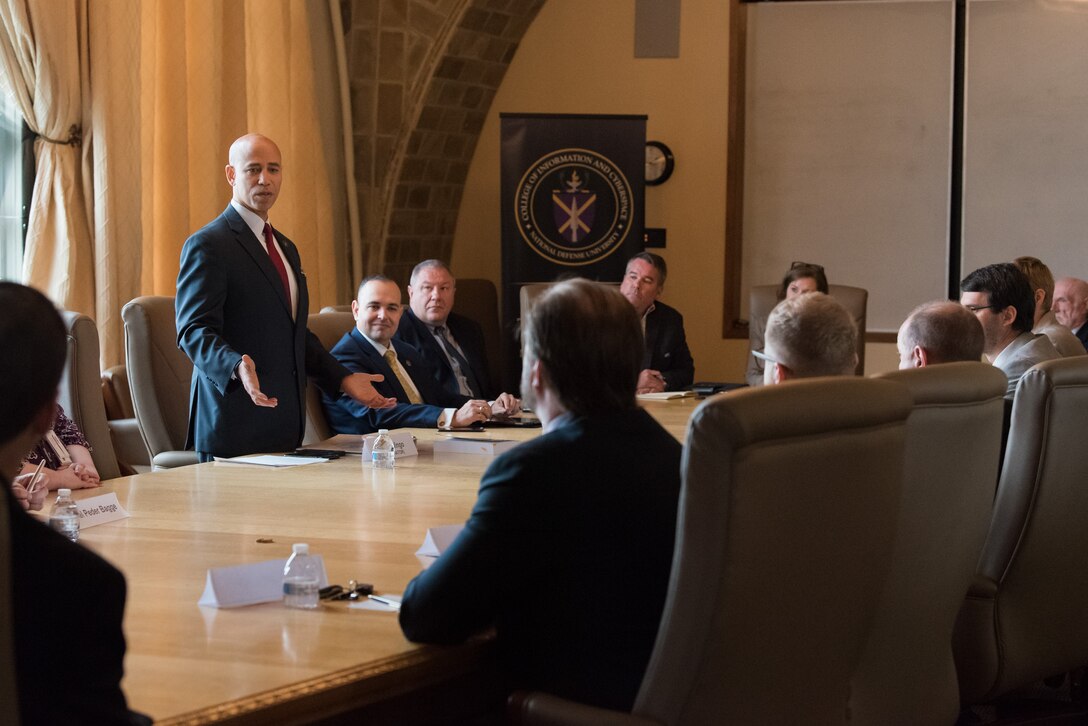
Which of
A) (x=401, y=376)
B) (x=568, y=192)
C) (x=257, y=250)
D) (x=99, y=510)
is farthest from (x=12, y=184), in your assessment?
(x=99, y=510)

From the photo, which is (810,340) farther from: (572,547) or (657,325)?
(657,325)

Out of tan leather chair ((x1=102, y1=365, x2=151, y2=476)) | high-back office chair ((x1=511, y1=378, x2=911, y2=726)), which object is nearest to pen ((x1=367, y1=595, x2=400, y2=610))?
high-back office chair ((x1=511, y1=378, x2=911, y2=726))

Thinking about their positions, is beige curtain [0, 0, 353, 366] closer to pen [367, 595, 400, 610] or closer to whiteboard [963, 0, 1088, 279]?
pen [367, 595, 400, 610]

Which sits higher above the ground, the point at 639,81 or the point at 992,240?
the point at 639,81

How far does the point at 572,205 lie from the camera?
8.64m

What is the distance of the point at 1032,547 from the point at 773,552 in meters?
1.35

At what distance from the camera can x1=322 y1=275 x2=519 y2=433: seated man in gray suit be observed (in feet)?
15.7

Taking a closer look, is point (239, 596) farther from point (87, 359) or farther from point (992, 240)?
point (992, 240)

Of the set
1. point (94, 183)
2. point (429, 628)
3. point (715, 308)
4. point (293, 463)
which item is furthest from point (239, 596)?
point (715, 308)

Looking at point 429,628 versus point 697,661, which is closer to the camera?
point 697,661

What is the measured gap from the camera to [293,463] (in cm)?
385

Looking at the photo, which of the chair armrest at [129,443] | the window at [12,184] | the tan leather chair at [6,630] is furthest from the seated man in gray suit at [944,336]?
the window at [12,184]

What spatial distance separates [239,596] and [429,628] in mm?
388

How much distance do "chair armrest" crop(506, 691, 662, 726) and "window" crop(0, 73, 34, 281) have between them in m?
4.75
